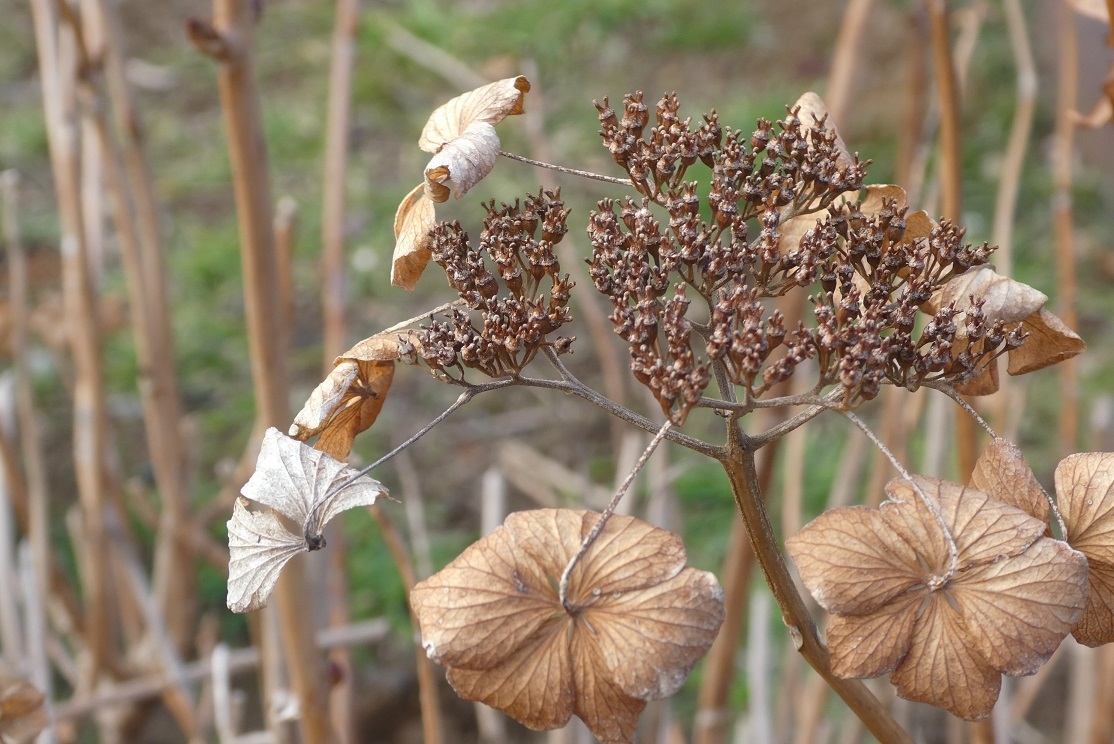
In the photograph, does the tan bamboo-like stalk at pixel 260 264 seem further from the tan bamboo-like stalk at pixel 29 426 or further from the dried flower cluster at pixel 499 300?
the tan bamboo-like stalk at pixel 29 426

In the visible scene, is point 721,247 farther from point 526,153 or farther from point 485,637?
point 526,153

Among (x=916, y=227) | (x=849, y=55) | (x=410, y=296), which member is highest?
(x=410, y=296)

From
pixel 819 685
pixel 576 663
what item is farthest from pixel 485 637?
pixel 819 685

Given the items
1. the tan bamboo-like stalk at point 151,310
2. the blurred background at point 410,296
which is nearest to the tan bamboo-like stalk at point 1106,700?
the blurred background at point 410,296

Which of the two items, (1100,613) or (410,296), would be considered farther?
(410,296)

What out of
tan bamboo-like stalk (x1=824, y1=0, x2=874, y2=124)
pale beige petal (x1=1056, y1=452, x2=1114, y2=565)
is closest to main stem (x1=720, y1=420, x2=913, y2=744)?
pale beige petal (x1=1056, y1=452, x2=1114, y2=565)

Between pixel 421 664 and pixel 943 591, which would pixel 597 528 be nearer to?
pixel 943 591

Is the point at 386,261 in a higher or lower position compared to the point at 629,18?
lower

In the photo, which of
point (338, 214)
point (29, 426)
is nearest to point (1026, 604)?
point (338, 214)
